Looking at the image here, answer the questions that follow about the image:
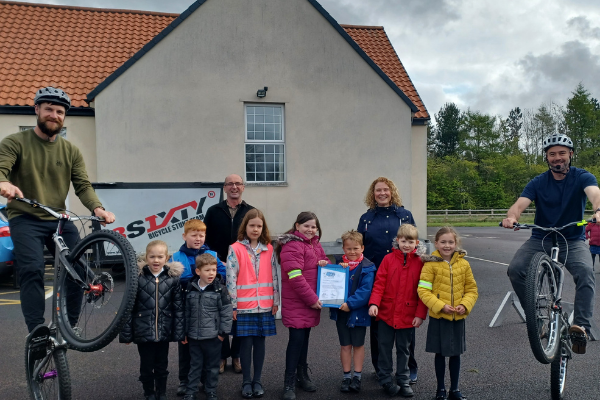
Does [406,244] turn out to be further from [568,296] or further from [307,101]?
[307,101]

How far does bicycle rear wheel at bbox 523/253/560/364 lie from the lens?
4070 millimetres

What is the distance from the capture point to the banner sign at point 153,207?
11.1 metres

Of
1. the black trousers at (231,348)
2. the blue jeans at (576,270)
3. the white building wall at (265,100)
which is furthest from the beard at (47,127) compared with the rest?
the white building wall at (265,100)

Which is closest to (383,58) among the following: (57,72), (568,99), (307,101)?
(307,101)

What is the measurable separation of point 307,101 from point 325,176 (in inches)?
81.9

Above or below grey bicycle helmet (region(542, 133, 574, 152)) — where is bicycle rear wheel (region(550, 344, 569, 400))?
below

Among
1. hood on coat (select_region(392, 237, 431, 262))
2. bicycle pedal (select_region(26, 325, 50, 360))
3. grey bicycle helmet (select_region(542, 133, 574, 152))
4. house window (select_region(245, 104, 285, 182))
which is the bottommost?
bicycle pedal (select_region(26, 325, 50, 360))

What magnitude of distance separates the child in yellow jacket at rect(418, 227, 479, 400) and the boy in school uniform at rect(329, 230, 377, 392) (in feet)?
1.81

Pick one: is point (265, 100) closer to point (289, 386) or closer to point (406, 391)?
point (289, 386)

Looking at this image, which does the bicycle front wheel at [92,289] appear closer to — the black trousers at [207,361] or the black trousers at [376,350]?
the black trousers at [207,361]

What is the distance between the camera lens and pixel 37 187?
393 cm

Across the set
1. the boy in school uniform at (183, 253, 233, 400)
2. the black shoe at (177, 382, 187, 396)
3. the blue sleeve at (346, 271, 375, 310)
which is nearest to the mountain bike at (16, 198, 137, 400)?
the boy in school uniform at (183, 253, 233, 400)

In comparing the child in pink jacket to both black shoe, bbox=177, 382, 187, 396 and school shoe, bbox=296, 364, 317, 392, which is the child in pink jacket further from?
black shoe, bbox=177, 382, 187, 396

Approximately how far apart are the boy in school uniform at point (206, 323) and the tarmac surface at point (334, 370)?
34 cm
